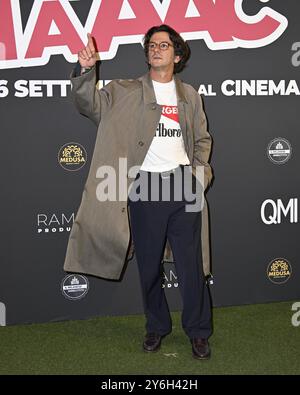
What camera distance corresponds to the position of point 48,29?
3.46m

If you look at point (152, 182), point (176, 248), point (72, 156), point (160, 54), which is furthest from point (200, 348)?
point (160, 54)

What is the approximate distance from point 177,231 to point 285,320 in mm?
1146

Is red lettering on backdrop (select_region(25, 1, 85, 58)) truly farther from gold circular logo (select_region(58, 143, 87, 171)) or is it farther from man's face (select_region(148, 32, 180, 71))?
man's face (select_region(148, 32, 180, 71))

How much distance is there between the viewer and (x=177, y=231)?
3.07 meters

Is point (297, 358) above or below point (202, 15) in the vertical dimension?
below

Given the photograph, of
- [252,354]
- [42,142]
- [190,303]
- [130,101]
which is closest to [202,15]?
[130,101]

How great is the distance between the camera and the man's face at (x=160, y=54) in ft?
9.77

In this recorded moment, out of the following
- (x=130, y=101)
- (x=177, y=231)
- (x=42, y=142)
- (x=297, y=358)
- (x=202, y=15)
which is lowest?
(x=297, y=358)

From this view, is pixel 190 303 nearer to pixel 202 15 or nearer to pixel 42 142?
pixel 42 142

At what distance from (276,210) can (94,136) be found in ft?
4.50

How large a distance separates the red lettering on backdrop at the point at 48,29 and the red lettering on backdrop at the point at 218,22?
2.05 ft

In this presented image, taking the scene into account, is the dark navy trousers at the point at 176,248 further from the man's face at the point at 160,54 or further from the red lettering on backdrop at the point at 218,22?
the red lettering on backdrop at the point at 218,22

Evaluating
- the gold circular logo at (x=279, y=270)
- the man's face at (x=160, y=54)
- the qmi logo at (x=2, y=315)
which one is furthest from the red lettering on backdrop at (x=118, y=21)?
the gold circular logo at (x=279, y=270)

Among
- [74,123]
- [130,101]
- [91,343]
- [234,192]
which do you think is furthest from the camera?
[234,192]
